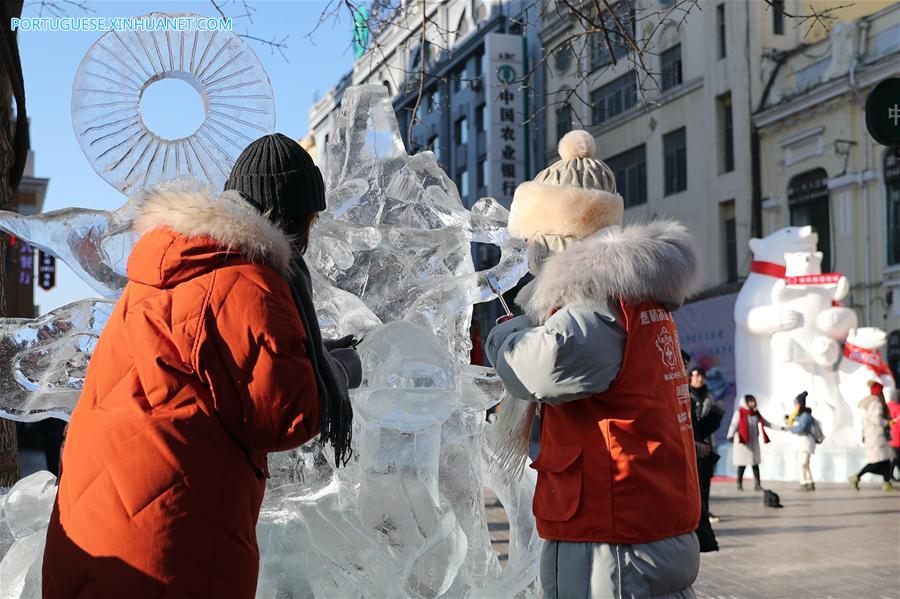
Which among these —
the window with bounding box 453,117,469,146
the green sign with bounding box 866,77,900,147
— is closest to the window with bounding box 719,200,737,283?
the window with bounding box 453,117,469,146

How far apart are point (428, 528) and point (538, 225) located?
44.0 inches

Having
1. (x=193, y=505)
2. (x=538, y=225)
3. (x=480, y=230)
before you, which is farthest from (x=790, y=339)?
(x=193, y=505)

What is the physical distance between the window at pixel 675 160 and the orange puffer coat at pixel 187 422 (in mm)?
24448

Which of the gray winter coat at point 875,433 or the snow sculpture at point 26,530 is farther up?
the snow sculpture at point 26,530

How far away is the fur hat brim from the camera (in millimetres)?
2838

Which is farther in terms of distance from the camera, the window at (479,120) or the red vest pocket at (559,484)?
the window at (479,120)

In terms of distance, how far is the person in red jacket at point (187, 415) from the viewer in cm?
191

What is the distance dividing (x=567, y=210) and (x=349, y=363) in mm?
803

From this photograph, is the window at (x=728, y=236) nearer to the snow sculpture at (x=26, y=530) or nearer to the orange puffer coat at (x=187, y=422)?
the snow sculpture at (x=26, y=530)

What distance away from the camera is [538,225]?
113 inches

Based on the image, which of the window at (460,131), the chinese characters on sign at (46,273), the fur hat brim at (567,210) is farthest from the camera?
the window at (460,131)

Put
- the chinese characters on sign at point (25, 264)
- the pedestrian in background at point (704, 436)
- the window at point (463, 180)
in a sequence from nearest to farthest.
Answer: the pedestrian in background at point (704, 436) → the chinese characters on sign at point (25, 264) → the window at point (463, 180)

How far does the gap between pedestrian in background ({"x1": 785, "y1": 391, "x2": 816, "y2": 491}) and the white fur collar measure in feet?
40.3

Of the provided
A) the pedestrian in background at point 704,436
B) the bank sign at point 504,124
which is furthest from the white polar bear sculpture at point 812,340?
the bank sign at point 504,124
